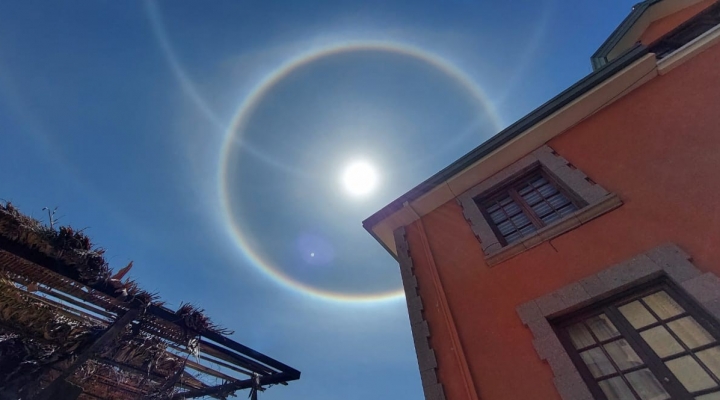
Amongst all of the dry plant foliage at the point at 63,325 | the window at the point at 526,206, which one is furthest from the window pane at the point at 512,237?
the dry plant foliage at the point at 63,325

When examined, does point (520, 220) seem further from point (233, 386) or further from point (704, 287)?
point (233, 386)

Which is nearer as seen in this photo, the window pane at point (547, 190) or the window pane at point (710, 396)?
the window pane at point (710, 396)

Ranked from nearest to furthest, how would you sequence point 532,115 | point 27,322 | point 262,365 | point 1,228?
point 1,228
point 27,322
point 262,365
point 532,115

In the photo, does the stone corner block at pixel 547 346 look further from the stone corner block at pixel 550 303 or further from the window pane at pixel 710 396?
the window pane at pixel 710 396

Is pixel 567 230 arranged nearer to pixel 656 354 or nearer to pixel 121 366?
pixel 656 354

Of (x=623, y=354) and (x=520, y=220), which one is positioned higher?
(x=520, y=220)

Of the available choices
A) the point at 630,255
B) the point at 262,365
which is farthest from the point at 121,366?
the point at 630,255

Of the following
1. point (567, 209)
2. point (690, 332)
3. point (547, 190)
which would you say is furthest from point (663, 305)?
point (547, 190)
